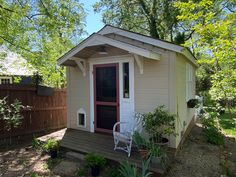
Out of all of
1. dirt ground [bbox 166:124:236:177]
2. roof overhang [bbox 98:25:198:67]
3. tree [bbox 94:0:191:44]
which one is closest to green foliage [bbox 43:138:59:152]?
dirt ground [bbox 166:124:236:177]

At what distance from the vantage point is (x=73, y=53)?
18.7 ft

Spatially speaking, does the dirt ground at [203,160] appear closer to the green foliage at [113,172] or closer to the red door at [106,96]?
the green foliage at [113,172]

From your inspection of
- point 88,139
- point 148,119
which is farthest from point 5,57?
point 148,119

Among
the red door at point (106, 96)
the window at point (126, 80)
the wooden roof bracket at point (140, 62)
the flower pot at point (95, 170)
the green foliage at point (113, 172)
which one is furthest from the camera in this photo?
the red door at point (106, 96)

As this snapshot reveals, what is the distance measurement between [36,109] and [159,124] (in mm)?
4898

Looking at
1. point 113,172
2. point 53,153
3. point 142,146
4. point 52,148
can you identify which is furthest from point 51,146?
point 142,146

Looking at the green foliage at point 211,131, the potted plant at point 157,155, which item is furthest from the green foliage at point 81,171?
the green foliage at point 211,131

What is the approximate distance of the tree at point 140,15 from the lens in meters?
13.9

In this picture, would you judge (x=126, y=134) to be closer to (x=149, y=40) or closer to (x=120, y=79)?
(x=120, y=79)

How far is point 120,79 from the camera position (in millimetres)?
5617

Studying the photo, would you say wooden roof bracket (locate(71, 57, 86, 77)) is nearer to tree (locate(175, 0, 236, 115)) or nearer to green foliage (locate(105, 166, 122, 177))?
green foliage (locate(105, 166, 122, 177))

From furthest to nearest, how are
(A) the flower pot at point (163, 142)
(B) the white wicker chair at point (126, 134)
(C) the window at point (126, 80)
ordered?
1. (C) the window at point (126, 80)
2. (B) the white wicker chair at point (126, 134)
3. (A) the flower pot at point (163, 142)

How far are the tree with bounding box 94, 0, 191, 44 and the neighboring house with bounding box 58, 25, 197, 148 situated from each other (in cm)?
889

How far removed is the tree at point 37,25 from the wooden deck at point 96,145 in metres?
4.43
